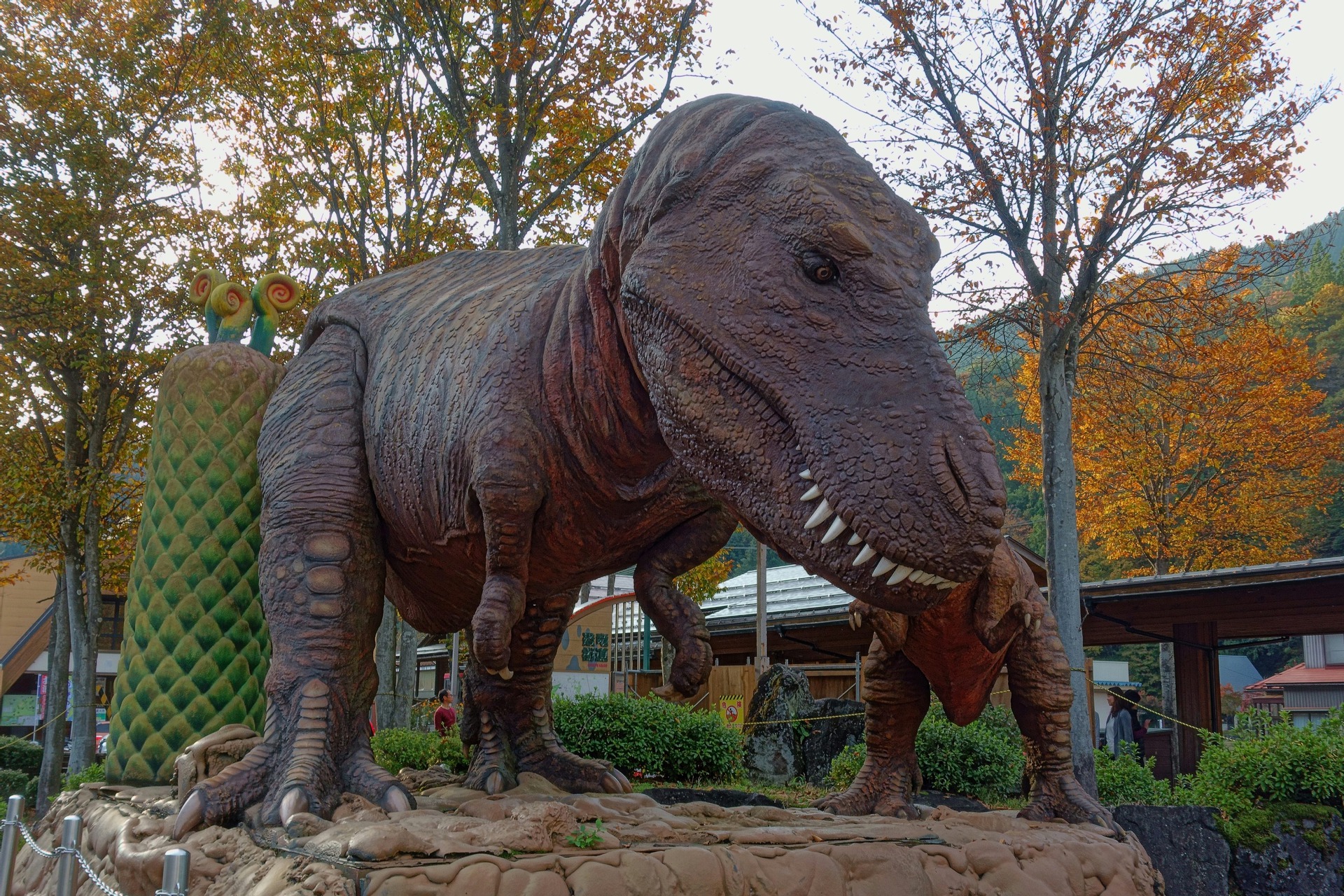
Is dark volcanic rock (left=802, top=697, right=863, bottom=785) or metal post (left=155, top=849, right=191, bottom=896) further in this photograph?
dark volcanic rock (left=802, top=697, right=863, bottom=785)

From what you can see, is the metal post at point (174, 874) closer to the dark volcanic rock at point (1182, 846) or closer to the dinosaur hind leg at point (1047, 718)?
the dinosaur hind leg at point (1047, 718)

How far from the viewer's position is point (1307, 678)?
30609 millimetres

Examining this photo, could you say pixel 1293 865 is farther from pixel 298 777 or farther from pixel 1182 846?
pixel 298 777

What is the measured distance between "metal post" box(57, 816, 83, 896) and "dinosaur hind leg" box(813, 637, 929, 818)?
1916mm

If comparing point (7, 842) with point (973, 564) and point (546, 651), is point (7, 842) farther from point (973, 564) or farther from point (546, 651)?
point (973, 564)

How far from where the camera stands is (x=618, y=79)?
9.90m

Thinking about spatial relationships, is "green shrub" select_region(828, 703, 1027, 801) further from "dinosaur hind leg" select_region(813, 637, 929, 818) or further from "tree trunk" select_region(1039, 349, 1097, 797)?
"dinosaur hind leg" select_region(813, 637, 929, 818)

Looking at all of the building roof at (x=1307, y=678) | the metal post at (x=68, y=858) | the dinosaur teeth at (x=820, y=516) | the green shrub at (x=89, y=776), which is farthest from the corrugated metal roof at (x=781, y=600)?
the building roof at (x=1307, y=678)

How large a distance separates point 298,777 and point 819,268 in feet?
5.42

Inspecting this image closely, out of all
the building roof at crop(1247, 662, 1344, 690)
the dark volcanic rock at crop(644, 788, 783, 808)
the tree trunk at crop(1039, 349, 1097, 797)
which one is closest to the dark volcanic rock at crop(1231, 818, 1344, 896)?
the tree trunk at crop(1039, 349, 1097, 797)

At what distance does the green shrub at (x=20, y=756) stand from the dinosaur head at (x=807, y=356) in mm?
17315

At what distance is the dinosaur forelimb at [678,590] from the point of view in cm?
258

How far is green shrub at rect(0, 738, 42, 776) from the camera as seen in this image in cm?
1591

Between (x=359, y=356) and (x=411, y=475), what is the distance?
2.09 ft
